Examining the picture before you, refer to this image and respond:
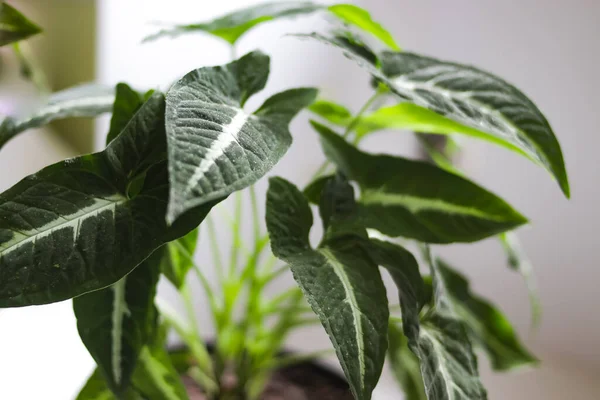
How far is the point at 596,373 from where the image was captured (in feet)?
3.42

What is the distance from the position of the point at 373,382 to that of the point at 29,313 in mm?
845

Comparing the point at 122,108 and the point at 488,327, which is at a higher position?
the point at 122,108

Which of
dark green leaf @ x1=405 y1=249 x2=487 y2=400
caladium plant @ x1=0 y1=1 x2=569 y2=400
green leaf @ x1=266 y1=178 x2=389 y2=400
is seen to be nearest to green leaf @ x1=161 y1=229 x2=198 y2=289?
caladium plant @ x1=0 y1=1 x2=569 y2=400

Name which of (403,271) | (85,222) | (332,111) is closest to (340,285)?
(403,271)

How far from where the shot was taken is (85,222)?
13.3 inches

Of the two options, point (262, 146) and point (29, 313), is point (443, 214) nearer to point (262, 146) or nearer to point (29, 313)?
point (262, 146)

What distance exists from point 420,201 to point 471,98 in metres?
0.12

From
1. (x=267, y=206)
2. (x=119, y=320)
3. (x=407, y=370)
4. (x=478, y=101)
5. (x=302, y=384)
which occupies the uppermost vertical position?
(x=478, y=101)

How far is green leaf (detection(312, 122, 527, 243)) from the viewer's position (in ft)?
1.59

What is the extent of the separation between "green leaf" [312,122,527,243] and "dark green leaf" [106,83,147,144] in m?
0.20

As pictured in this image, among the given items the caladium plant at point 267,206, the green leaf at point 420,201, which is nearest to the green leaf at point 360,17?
the caladium plant at point 267,206

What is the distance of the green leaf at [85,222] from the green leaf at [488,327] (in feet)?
1.53

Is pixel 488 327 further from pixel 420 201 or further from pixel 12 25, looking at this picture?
pixel 12 25

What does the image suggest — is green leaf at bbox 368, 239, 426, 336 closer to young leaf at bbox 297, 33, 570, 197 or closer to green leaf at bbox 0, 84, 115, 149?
young leaf at bbox 297, 33, 570, 197
